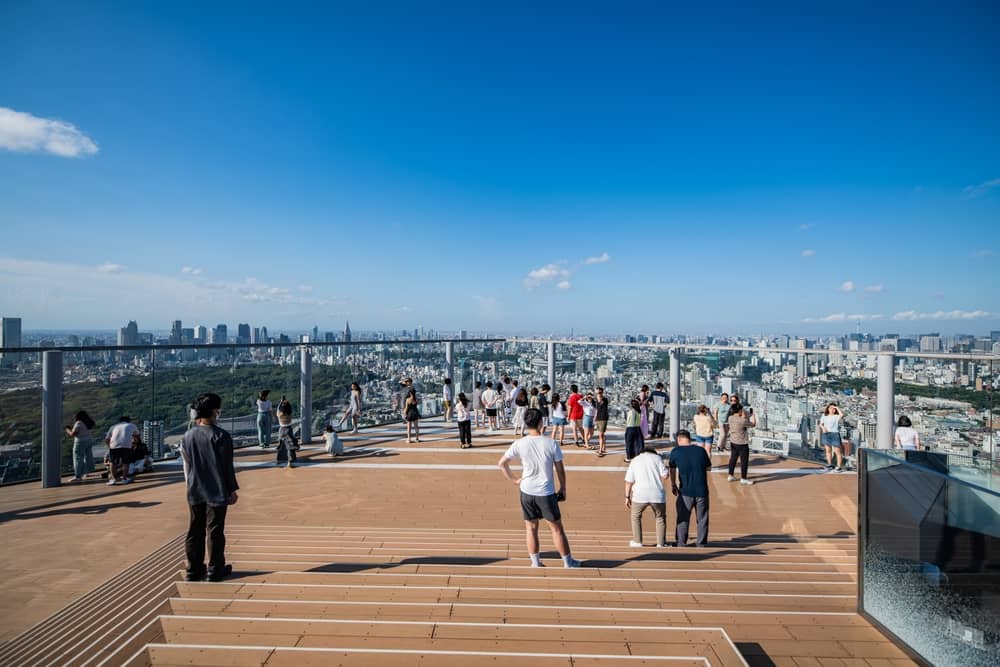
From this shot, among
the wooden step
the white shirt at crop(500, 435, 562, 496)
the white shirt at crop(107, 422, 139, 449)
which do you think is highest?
the white shirt at crop(500, 435, 562, 496)

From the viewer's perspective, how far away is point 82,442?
8578 millimetres

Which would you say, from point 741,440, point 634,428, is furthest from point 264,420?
point 741,440

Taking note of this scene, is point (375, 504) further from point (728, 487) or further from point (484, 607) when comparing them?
point (728, 487)

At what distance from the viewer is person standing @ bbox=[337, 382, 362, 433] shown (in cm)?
1243

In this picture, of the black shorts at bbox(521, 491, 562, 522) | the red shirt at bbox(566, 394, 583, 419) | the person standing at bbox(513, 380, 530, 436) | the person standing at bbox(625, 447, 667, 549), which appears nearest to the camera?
the black shorts at bbox(521, 491, 562, 522)

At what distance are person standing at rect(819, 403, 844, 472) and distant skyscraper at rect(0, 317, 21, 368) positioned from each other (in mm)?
13863

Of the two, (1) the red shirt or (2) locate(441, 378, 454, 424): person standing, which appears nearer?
(1) the red shirt

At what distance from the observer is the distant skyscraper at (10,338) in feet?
25.8

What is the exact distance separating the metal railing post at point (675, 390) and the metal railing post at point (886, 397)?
3.83 metres

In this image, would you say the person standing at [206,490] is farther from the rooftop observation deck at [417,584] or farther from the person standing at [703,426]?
the person standing at [703,426]

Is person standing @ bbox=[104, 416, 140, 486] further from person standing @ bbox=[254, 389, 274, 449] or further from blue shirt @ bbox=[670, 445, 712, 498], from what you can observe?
blue shirt @ bbox=[670, 445, 712, 498]

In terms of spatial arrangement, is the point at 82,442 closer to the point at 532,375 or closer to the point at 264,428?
the point at 264,428

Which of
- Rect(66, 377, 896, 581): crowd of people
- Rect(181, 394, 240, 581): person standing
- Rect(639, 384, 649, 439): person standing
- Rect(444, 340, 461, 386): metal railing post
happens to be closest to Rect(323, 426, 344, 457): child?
Rect(66, 377, 896, 581): crowd of people

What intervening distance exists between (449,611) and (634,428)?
7260mm
